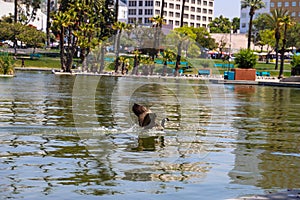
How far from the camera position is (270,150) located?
58.4ft

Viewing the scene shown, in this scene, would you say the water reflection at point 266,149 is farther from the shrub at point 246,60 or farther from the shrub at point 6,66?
the shrub at point 246,60

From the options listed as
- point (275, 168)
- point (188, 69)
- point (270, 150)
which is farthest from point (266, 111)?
point (188, 69)

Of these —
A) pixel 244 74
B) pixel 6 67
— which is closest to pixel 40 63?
pixel 244 74

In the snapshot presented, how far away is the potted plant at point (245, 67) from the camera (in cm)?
7419

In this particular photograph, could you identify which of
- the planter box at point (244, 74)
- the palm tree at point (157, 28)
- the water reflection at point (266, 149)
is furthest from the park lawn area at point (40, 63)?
the water reflection at point (266, 149)

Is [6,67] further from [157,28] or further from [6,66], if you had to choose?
[157,28]

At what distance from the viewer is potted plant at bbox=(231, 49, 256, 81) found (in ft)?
243

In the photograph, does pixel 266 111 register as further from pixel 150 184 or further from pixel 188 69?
pixel 188 69

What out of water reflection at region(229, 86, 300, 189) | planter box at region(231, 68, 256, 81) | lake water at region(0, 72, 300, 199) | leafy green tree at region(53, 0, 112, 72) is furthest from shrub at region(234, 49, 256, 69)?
lake water at region(0, 72, 300, 199)

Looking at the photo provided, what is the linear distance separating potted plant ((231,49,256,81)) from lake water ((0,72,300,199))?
45.2 m

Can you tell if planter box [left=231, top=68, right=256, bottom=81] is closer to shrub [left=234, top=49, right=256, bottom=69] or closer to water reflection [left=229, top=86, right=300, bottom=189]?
shrub [left=234, top=49, right=256, bottom=69]

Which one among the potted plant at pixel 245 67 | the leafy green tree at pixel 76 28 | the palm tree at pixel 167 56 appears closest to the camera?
the potted plant at pixel 245 67

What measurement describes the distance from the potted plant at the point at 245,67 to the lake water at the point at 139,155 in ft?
148

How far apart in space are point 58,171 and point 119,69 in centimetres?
7581
